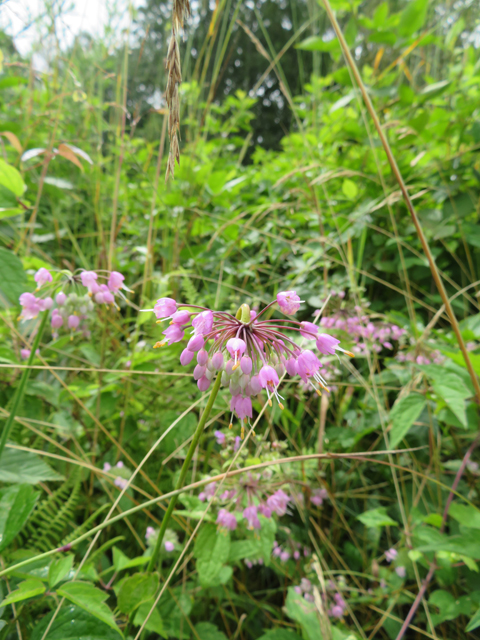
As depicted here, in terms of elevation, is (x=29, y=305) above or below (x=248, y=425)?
above

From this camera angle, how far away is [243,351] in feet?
1.94

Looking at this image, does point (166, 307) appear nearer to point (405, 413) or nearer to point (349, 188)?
point (405, 413)

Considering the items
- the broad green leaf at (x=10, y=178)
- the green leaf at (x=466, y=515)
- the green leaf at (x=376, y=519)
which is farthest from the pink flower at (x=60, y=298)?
the green leaf at (x=466, y=515)

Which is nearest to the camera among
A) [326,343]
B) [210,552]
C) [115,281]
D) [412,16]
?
[326,343]

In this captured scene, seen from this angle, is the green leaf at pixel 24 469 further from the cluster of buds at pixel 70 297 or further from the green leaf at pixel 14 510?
the cluster of buds at pixel 70 297

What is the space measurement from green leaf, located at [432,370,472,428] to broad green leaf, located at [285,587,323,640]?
73cm

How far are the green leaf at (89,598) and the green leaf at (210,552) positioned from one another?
0.89 ft

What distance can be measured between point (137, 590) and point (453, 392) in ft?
3.19

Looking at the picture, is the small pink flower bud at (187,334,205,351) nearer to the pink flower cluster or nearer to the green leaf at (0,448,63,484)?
the green leaf at (0,448,63,484)

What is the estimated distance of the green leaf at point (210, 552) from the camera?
955 mm

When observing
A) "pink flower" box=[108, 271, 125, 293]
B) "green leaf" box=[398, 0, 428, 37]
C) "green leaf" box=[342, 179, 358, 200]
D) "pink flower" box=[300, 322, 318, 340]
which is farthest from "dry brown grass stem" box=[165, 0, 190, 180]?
"green leaf" box=[398, 0, 428, 37]

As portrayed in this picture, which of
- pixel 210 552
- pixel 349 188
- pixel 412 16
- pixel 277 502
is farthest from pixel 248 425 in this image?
pixel 412 16

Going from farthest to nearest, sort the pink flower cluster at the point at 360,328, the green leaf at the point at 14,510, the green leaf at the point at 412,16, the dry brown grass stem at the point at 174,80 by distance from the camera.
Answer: the green leaf at the point at 412,16 < the pink flower cluster at the point at 360,328 < the green leaf at the point at 14,510 < the dry brown grass stem at the point at 174,80

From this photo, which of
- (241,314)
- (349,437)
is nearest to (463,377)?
(349,437)
